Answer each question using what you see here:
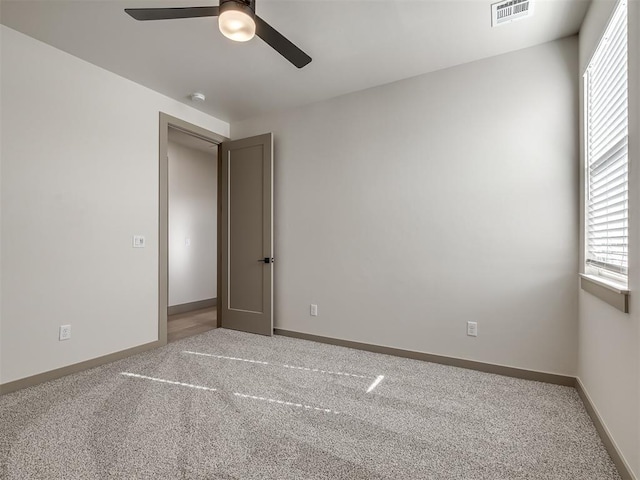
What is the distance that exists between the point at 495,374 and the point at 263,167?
3027 millimetres

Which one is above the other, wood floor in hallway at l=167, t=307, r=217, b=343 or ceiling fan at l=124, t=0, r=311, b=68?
ceiling fan at l=124, t=0, r=311, b=68

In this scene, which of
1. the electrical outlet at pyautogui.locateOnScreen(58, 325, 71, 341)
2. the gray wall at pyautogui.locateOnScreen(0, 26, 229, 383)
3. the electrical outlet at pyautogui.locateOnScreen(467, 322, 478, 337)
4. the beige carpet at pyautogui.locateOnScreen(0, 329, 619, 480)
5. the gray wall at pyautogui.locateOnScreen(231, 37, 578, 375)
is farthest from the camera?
the electrical outlet at pyautogui.locateOnScreen(467, 322, 478, 337)

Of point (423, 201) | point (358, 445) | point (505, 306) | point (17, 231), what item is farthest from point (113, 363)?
point (505, 306)

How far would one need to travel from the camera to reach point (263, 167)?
3898 mm

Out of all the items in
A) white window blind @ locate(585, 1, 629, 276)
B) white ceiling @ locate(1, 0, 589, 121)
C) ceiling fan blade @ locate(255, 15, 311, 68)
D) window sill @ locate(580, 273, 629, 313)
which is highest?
white ceiling @ locate(1, 0, 589, 121)

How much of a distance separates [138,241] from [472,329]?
10.2 feet

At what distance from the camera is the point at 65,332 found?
2.71 metres

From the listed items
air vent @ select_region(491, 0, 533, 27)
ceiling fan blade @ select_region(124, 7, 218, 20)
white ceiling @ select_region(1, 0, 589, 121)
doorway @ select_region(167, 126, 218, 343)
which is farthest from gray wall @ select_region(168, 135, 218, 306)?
air vent @ select_region(491, 0, 533, 27)

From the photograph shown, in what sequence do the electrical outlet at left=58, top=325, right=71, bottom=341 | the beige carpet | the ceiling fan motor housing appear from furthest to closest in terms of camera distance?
the electrical outlet at left=58, top=325, right=71, bottom=341 → the ceiling fan motor housing → the beige carpet

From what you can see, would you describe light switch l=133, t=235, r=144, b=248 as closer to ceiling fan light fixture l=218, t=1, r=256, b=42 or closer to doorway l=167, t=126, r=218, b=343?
doorway l=167, t=126, r=218, b=343

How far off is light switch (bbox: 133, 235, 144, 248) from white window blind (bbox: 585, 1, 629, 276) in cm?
357

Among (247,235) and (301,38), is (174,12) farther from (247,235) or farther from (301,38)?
(247,235)

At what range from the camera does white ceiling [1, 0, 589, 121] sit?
2.20 meters

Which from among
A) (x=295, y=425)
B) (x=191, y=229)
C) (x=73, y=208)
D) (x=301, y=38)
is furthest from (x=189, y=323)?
(x=301, y=38)
